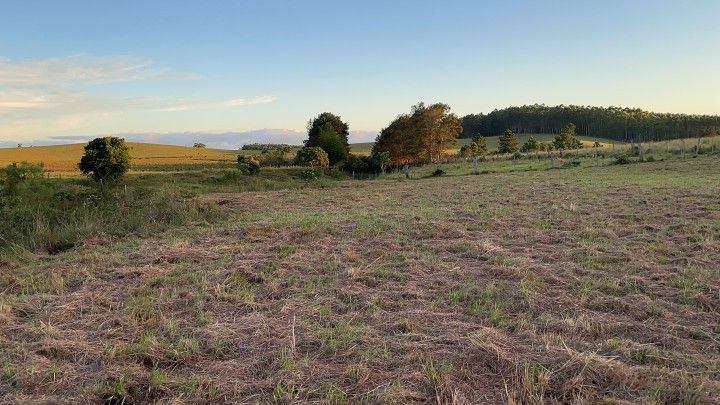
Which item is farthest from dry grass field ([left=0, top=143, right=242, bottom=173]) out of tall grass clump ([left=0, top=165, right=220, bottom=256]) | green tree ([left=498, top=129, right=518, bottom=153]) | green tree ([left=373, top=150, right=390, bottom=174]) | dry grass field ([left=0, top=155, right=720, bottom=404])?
dry grass field ([left=0, top=155, right=720, bottom=404])

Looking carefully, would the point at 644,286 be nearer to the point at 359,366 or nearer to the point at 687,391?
the point at 687,391

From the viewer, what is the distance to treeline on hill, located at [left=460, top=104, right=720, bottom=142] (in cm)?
7562

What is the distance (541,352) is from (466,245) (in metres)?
3.86

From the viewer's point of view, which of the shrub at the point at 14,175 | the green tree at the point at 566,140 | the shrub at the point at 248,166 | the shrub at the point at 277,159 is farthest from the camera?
the green tree at the point at 566,140

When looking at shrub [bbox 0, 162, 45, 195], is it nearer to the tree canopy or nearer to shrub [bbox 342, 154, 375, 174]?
shrub [bbox 342, 154, 375, 174]

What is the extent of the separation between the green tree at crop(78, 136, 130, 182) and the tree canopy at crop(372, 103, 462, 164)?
26101 mm

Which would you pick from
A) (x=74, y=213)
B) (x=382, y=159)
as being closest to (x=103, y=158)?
(x=382, y=159)

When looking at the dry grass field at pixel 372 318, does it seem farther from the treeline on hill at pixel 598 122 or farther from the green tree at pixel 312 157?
the treeline on hill at pixel 598 122

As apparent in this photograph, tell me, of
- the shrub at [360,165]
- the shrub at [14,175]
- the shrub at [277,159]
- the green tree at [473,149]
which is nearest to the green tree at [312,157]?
the shrub at [360,165]

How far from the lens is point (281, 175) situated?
3325 centimetres

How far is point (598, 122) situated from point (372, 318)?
98.5m

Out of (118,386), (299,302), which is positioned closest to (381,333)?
(299,302)

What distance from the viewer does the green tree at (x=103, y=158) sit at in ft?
96.3

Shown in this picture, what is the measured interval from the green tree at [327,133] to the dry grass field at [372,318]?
37971 millimetres
